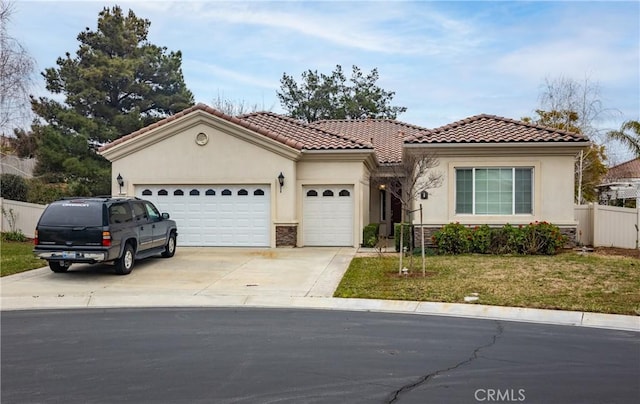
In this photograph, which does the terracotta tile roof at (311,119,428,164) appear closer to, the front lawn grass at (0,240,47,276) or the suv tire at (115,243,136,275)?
the suv tire at (115,243,136,275)

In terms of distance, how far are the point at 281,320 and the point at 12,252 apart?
40.7 feet

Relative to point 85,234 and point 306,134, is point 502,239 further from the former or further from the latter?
point 85,234

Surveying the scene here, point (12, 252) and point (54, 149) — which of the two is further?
point (54, 149)

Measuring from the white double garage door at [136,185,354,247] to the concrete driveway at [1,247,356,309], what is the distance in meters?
2.42

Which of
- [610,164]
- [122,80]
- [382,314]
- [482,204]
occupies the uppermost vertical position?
[122,80]

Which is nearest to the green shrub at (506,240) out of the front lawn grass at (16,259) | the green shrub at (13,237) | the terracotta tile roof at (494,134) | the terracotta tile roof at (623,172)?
the terracotta tile roof at (494,134)

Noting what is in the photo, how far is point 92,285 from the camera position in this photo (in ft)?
41.6

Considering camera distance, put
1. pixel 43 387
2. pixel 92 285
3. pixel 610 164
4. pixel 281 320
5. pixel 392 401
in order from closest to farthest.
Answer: pixel 392 401 → pixel 43 387 → pixel 281 320 → pixel 92 285 → pixel 610 164

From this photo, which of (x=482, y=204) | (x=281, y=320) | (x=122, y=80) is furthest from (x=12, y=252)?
(x=122, y=80)

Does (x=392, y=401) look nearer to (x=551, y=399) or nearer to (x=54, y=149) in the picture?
(x=551, y=399)

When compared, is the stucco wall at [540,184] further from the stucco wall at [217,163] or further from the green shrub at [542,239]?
the stucco wall at [217,163]

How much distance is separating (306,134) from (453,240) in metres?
7.07

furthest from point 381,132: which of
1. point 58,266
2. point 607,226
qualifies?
point 58,266

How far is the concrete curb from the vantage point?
954 centimetres
